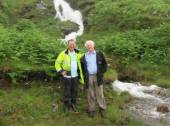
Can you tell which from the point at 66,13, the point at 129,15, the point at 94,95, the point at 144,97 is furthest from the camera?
the point at 66,13

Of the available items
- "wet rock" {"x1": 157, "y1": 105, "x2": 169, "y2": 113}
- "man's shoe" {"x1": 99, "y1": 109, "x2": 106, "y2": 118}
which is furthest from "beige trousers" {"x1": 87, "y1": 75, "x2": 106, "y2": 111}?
"wet rock" {"x1": 157, "y1": 105, "x2": 169, "y2": 113}

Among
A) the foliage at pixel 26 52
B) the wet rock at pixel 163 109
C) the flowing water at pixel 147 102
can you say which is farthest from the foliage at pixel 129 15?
the wet rock at pixel 163 109

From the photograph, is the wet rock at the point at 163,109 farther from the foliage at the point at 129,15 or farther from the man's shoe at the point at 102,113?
the foliage at the point at 129,15

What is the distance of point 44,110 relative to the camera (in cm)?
1909

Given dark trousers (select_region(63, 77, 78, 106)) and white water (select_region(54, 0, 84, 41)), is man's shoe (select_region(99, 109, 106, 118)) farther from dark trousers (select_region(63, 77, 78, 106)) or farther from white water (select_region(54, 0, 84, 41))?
white water (select_region(54, 0, 84, 41))

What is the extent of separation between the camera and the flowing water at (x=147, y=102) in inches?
747

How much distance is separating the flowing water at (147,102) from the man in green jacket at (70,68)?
2.78m

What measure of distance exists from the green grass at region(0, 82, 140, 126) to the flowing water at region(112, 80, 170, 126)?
60 cm

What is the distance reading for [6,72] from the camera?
67.3 ft

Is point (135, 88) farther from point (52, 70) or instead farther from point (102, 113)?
point (52, 70)

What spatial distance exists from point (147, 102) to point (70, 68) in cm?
466

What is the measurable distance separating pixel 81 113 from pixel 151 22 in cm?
1908

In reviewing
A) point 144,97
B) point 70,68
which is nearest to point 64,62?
point 70,68

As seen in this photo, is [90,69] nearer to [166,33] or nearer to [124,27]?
[166,33]
